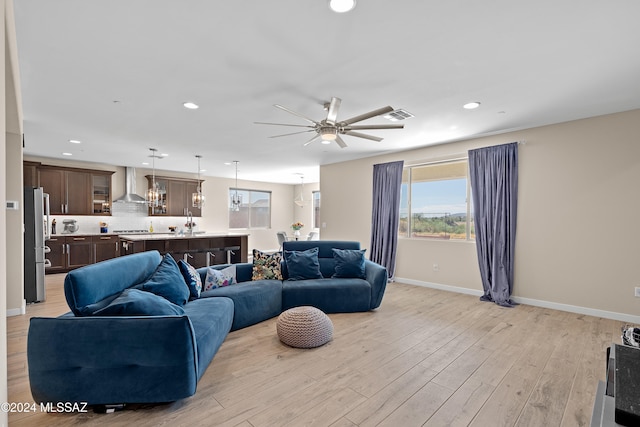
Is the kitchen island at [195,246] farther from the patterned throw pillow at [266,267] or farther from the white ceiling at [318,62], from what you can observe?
the patterned throw pillow at [266,267]

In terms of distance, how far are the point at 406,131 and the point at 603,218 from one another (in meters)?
2.88

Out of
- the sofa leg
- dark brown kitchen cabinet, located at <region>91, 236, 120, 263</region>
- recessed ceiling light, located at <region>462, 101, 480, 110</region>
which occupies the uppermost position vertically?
recessed ceiling light, located at <region>462, 101, 480, 110</region>

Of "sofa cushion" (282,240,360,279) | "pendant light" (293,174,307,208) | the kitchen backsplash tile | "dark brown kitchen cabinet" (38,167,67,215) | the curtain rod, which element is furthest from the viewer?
"pendant light" (293,174,307,208)

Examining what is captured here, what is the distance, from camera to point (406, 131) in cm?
485

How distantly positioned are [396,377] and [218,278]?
94.6 inches

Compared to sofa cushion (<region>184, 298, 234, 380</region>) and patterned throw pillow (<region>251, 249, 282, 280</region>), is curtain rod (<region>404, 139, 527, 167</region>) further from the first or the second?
sofa cushion (<region>184, 298, 234, 380</region>)

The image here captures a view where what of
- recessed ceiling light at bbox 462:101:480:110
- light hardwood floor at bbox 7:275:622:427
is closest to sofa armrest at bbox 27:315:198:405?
light hardwood floor at bbox 7:275:622:427

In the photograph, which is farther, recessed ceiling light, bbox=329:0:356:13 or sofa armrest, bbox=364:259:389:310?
sofa armrest, bbox=364:259:389:310

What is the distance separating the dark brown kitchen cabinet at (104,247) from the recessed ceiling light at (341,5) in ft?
24.9

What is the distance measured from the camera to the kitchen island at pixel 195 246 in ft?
19.3

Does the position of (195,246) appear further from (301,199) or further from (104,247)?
(301,199)

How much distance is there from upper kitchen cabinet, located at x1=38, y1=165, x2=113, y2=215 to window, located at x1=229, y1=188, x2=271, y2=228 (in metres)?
3.61

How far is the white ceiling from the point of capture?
83.0 inches

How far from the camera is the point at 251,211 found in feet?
36.3
